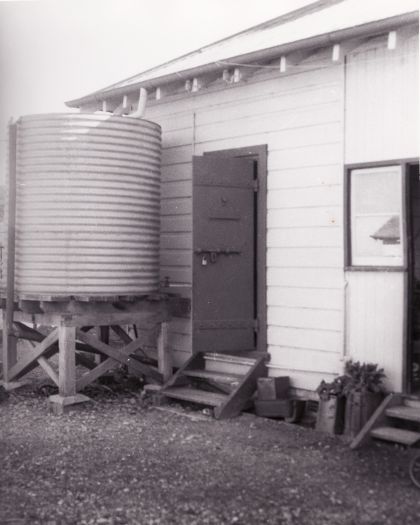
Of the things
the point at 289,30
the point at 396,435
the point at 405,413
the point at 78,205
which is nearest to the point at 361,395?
the point at 405,413

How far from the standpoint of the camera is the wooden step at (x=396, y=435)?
6.69 meters

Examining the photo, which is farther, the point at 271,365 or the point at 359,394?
the point at 271,365

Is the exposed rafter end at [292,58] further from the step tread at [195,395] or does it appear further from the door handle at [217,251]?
the step tread at [195,395]

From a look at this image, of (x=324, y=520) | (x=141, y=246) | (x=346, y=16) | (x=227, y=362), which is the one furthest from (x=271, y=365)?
(x=346, y=16)

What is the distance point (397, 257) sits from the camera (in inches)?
298

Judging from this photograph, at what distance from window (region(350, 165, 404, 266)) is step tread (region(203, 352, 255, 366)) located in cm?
181

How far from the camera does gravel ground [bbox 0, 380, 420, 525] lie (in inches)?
209

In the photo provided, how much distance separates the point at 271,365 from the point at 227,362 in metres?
0.65

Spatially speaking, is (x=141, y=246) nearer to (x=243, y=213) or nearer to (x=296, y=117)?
(x=243, y=213)

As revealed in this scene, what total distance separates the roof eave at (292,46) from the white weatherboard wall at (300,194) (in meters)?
0.54

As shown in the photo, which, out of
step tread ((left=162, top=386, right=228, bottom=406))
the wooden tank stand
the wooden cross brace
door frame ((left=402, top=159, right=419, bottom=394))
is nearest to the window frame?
door frame ((left=402, top=159, right=419, bottom=394))

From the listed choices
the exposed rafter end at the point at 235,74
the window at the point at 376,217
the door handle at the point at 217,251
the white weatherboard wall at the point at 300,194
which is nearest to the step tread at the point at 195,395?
the white weatherboard wall at the point at 300,194

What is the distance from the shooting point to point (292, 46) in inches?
308

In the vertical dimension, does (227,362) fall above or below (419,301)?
below
